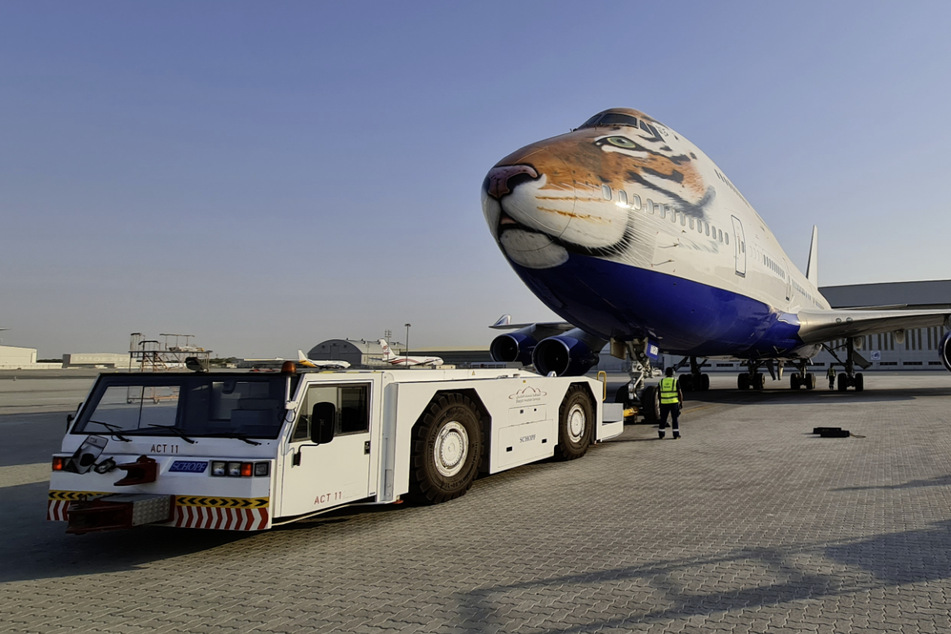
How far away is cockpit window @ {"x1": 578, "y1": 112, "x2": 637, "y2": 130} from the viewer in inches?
537

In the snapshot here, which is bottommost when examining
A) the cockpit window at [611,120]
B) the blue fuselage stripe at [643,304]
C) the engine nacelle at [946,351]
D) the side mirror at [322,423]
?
the side mirror at [322,423]

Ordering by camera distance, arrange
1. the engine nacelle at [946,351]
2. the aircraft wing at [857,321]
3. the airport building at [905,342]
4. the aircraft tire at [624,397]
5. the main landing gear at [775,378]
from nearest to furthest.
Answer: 1. the aircraft tire at [624,397]
2. the engine nacelle at [946,351]
3. the aircraft wing at [857,321]
4. the main landing gear at [775,378]
5. the airport building at [905,342]

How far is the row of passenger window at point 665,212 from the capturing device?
37.7 ft

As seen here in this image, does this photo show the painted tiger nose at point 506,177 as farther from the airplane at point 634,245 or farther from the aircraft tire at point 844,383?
the aircraft tire at point 844,383

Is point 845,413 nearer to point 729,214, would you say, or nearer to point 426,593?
point 729,214

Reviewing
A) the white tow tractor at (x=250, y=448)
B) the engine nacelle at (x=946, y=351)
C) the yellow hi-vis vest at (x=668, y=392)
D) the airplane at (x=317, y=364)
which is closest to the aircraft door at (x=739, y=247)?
the yellow hi-vis vest at (x=668, y=392)

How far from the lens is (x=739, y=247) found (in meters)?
15.6

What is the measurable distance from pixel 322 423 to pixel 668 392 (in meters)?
8.37

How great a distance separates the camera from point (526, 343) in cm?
2245

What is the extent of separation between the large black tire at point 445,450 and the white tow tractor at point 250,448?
1 cm

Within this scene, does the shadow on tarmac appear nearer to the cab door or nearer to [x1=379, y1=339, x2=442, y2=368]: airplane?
the cab door

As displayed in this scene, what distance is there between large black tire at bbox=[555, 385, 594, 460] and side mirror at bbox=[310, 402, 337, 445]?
4793 millimetres

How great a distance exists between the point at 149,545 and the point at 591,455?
654 cm

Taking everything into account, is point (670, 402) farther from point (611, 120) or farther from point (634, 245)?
point (611, 120)
